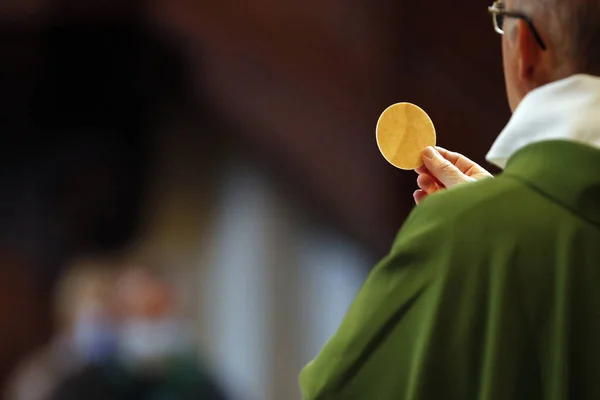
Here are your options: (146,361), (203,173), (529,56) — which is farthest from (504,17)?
(203,173)

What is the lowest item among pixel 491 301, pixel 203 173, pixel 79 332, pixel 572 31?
pixel 491 301

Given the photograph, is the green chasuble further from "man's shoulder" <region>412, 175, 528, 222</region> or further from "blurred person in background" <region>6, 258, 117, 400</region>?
"blurred person in background" <region>6, 258, 117, 400</region>

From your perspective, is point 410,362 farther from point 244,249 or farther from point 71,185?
point 244,249

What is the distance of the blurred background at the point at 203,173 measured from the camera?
5.58ft

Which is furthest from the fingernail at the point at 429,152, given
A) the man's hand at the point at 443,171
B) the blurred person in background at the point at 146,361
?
the blurred person in background at the point at 146,361

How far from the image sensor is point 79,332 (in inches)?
73.9

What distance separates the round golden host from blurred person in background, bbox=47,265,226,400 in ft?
3.93

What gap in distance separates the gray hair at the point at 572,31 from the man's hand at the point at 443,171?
118 millimetres

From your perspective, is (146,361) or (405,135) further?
(146,361)

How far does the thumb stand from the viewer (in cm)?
63

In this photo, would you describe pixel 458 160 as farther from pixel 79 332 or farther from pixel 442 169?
pixel 79 332

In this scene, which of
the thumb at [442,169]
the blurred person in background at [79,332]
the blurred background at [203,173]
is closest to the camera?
the thumb at [442,169]

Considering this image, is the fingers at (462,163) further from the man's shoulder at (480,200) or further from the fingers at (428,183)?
the man's shoulder at (480,200)

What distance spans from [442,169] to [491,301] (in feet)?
0.54
